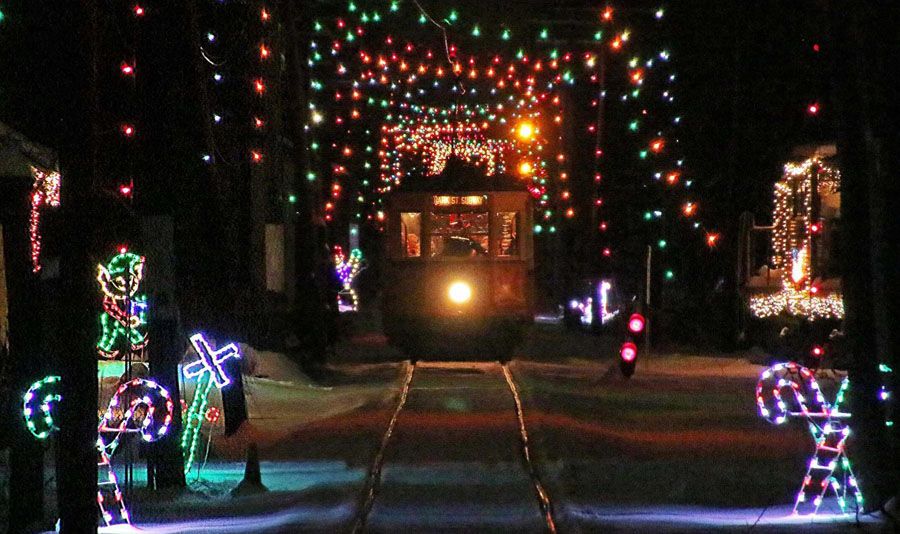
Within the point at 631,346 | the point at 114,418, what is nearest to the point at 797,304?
the point at 631,346

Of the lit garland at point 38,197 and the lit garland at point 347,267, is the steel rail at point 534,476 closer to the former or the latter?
the lit garland at point 38,197

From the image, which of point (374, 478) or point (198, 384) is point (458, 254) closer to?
point (198, 384)

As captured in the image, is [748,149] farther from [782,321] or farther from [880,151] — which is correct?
[880,151]

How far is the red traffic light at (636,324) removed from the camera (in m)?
19.9

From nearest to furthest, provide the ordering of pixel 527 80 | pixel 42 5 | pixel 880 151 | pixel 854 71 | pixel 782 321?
pixel 854 71 → pixel 42 5 → pixel 880 151 → pixel 782 321 → pixel 527 80

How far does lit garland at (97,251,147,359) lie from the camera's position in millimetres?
12477

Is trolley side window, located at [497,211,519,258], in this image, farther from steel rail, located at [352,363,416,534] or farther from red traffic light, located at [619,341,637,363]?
steel rail, located at [352,363,416,534]

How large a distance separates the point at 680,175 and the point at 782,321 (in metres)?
4.17

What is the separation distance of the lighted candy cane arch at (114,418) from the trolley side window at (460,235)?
1256 centimetres

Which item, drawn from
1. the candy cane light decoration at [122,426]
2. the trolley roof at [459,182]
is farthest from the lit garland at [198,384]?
the trolley roof at [459,182]

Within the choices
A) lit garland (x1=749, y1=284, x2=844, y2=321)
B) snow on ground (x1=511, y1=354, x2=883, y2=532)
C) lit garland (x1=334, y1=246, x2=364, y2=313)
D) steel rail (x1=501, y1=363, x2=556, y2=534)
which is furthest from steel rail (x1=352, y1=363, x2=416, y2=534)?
lit garland (x1=334, y1=246, x2=364, y2=313)

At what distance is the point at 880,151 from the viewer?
11617 millimetres

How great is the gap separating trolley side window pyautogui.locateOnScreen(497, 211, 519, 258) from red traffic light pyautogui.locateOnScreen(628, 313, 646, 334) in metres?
4.31

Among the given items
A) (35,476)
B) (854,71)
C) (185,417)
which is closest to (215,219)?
(185,417)
